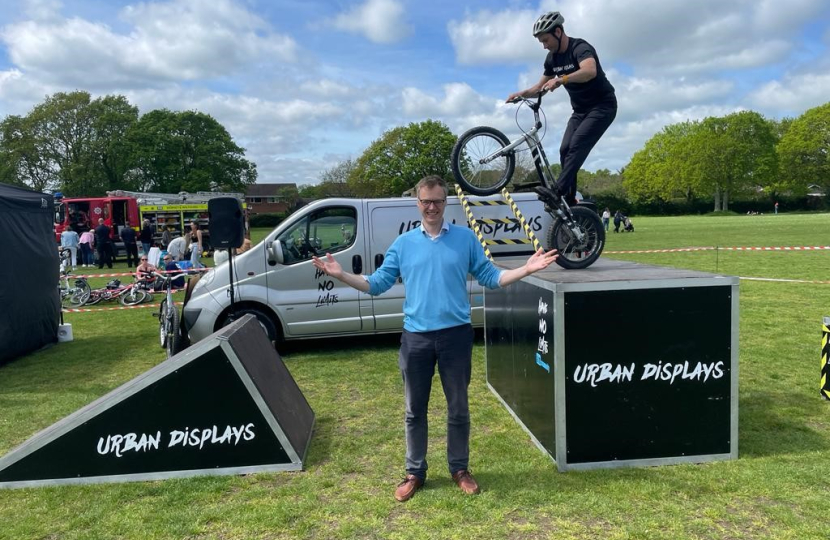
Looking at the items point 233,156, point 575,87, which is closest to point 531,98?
point 575,87

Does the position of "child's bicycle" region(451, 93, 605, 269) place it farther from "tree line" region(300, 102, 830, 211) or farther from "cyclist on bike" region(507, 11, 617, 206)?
"tree line" region(300, 102, 830, 211)

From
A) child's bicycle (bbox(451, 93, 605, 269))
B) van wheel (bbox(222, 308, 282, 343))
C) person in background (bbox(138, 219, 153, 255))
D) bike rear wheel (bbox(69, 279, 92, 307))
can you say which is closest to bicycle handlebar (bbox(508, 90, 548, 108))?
child's bicycle (bbox(451, 93, 605, 269))

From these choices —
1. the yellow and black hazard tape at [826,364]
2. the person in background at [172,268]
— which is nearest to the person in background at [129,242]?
the person in background at [172,268]

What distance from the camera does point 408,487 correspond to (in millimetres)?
3852

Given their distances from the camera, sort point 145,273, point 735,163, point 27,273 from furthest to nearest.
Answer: point 735,163 < point 145,273 < point 27,273

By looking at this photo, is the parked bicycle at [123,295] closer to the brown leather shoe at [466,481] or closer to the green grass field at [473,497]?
the green grass field at [473,497]

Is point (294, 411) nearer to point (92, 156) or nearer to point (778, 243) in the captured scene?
point (778, 243)

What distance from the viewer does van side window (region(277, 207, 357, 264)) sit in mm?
8344

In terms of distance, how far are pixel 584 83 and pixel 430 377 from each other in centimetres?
302

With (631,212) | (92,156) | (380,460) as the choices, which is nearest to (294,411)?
(380,460)

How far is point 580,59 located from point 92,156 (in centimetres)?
6069

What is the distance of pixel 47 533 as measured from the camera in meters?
3.50

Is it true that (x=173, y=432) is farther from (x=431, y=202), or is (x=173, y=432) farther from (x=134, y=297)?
(x=134, y=297)

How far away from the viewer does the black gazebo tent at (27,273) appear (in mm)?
8203
